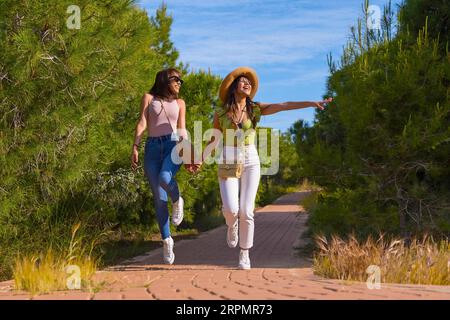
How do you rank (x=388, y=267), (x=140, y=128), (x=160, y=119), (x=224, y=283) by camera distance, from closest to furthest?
(x=224, y=283) → (x=388, y=267) → (x=140, y=128) → (x=160, y=119)

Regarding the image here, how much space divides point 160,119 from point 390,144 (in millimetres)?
3140

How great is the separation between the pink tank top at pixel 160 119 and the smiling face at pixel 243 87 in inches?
33.1

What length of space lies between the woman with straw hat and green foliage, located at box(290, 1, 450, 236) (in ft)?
5.72

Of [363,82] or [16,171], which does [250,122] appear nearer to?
[363,82]

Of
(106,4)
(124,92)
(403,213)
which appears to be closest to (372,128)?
(403,213)

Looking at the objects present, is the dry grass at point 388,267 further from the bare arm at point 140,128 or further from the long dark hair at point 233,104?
the bare arm at point 140,128

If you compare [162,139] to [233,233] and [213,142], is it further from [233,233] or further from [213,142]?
[233,233]

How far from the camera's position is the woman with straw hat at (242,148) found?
6.89 m

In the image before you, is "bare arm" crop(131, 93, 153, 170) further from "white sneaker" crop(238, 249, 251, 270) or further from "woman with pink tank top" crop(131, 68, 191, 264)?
"white sneaker" crop(238, 249, 251, 270)

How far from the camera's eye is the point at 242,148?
6875 mm

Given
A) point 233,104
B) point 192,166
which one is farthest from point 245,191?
point 233,104

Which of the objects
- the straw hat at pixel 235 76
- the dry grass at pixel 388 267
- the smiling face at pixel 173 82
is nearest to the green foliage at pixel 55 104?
the smiling face at pixel 173 82

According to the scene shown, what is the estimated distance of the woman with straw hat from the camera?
22.6ft

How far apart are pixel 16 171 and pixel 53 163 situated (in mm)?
464
